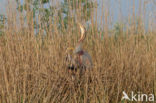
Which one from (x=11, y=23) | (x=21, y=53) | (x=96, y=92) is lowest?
(x=96, y=92)

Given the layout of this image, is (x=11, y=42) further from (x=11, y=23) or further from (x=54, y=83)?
(x=54, y=83)

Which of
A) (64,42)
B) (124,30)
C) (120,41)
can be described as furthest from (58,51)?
(124,30)

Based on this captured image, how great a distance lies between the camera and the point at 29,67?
2.04 m

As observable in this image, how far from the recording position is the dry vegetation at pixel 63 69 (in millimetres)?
1910

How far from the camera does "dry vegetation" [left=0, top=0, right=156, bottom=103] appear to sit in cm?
191

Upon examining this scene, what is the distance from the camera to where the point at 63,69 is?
2.19 m

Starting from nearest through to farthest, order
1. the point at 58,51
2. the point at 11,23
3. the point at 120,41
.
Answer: the point at 11,23 → the point at 58,51 → the point at 120,41

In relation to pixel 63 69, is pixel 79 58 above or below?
above

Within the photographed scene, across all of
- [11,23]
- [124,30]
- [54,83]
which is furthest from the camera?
[124,30]

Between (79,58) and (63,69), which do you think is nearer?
(79,58)

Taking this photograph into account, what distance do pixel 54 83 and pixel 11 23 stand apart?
637 mm

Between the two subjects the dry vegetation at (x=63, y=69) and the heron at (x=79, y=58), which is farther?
the heron at (x=79, y=58)

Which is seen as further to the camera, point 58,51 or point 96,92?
point 58,51

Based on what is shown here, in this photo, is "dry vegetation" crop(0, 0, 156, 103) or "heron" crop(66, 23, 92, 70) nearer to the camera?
"dry vegetation" crop(0, 0, 156, 103)
